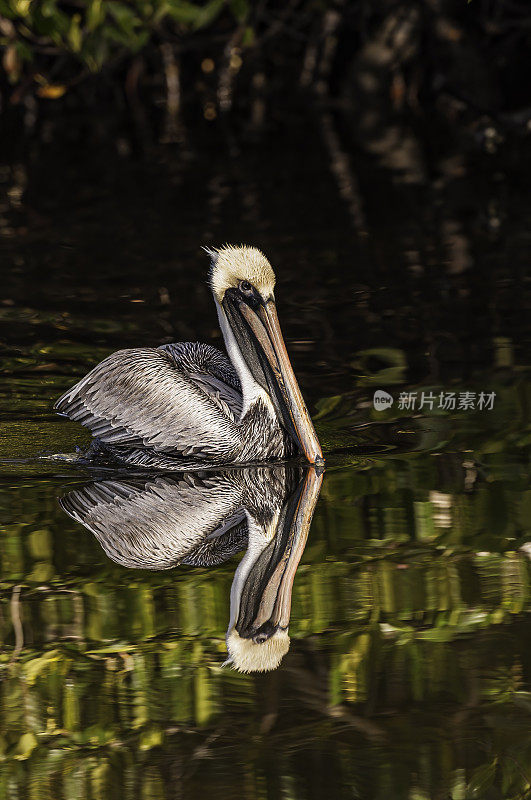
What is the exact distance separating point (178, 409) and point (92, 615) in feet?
5.12

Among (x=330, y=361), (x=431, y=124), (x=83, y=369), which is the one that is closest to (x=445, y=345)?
(x=330, y=361)

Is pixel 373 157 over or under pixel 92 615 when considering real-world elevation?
over

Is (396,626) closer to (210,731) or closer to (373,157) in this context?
(210,731)

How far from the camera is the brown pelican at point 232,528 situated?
156 inches

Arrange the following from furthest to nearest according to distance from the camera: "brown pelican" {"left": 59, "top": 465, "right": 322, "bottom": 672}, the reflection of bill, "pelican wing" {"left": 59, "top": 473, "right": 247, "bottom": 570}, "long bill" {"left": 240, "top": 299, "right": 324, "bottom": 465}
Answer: the reflection of bill, "long bill" {"left": 240, "top": 299, "right": 324, "bottom": 465}, "pelican wing" {"left": 59, "top": 473, "right": 247, "bottom": 570}, "brown pelican" {"left": 59, "top": 465, "right": 322, "bottom": 672}

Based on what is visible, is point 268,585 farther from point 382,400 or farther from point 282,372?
point 382,400

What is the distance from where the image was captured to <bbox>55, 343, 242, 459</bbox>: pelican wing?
214 inches

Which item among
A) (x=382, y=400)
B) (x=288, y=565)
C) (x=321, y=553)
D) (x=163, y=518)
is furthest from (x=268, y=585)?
(x=382, y=400)

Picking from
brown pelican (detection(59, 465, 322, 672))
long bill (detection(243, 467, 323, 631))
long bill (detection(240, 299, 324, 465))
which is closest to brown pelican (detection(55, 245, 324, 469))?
long bill (detection(240, 299, 324, 465))

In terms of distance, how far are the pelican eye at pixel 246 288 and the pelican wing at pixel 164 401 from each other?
1.36 feet

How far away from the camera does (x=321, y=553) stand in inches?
178

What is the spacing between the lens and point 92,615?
4035 mm

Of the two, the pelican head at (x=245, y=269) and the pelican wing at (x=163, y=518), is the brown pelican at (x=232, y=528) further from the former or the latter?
the pelican head at (x=245, y=269)

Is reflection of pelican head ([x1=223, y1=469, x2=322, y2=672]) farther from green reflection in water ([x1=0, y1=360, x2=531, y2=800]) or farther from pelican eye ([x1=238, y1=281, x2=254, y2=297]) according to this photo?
pelican eye ([x1=238, y1=281, x2=254, y2=297])
